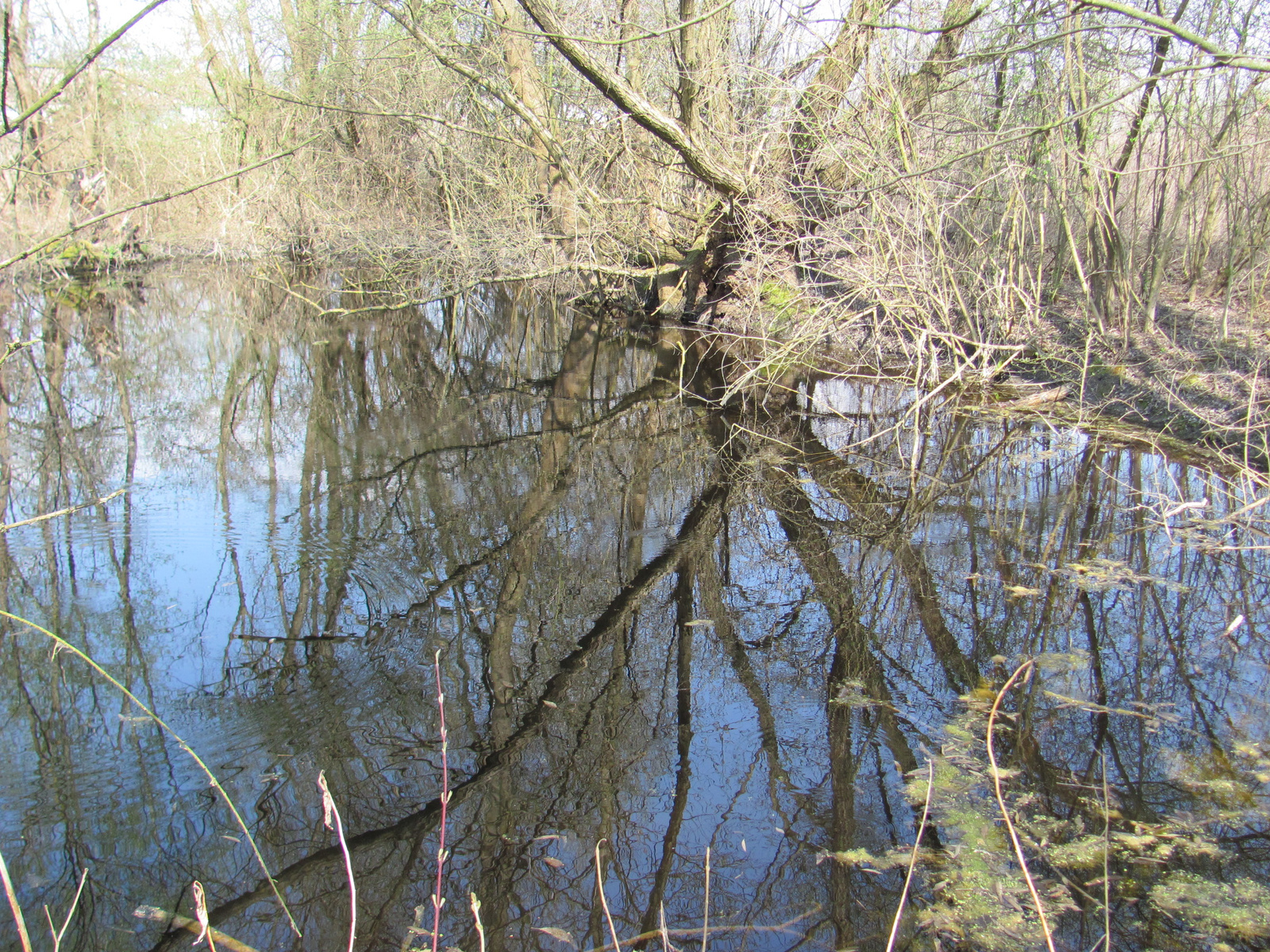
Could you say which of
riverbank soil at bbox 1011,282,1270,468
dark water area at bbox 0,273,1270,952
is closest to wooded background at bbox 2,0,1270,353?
riverbank soil at bbox 1011,282,1270,468

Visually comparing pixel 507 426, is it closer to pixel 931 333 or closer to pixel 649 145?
pixel 931 333

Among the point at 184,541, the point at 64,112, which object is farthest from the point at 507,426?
the point at 64,112

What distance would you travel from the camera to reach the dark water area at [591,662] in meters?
2.77

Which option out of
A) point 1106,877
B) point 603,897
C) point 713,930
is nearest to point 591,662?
point 713,930

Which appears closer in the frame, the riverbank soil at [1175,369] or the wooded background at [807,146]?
the riverbank soil at [1175,369]

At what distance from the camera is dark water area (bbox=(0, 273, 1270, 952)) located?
277cm

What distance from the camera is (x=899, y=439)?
25.3 feet

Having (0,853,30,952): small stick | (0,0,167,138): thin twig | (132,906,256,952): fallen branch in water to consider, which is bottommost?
(132,906,256,952): fallen branch in water

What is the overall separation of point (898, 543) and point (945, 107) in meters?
5.84

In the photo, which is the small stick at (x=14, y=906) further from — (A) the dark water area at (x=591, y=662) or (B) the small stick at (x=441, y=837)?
(A) the dark water area at (x=591, y=662)

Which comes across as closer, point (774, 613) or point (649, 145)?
point (774, 613)

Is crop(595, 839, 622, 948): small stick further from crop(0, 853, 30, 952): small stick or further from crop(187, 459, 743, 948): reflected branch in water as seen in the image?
crop(0, 853, 30, 952): small stick

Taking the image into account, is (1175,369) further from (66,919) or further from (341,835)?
(66,919)

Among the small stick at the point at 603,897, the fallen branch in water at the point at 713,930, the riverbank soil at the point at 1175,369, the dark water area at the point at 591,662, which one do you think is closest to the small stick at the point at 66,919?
the dark water area at the point at 591,662
